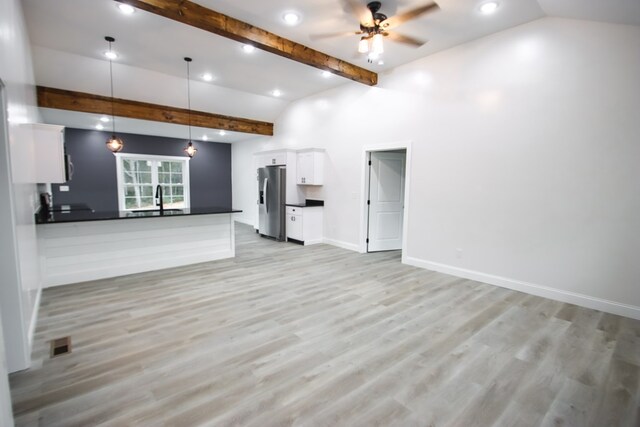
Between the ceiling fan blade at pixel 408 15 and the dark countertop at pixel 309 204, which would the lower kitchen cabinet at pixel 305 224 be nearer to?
the dark countertop at pixel 309 204

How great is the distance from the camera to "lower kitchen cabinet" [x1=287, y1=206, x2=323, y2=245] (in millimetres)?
6492

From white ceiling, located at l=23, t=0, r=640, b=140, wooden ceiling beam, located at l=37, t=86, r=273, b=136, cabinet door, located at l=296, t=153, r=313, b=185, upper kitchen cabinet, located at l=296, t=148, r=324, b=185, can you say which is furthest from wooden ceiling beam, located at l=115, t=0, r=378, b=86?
wooden ceiling beam, located at l=37, t=86, r=273, b=136

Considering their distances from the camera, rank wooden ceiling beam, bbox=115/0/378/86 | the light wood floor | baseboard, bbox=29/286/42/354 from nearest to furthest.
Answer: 1. the light wood floor
2. baseboard, bbox=29/286/42/354
3. wooden ceiling beam, bbox=115/0/378/86

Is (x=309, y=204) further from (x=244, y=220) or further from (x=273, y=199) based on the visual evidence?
(x=244, y=220)

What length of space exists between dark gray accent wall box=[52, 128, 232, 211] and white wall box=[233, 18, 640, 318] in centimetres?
640

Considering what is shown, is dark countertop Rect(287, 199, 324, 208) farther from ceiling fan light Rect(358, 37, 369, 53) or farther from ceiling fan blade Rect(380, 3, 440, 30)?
ceiling fan blade Rect(380, 3, 440, 30)

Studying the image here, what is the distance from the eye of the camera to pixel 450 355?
2.43 metres

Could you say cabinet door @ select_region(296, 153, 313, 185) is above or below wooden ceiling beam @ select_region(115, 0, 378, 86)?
below

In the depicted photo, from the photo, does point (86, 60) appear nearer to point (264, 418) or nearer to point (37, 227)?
point (37, 227)

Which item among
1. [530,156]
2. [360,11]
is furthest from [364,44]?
[530,156]

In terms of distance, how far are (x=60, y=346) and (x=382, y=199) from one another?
511cm

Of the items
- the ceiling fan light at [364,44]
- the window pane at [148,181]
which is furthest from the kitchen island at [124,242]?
the window pane at [148,181]

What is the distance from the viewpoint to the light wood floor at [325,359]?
71.7 inches

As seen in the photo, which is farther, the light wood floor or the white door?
the white door
